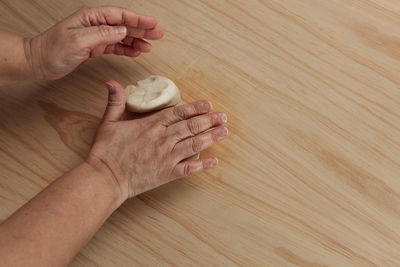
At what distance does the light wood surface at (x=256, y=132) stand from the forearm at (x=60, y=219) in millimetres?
57

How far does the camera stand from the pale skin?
2.02 feet

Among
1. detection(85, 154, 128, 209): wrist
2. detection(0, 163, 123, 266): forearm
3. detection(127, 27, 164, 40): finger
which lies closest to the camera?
detection(0, 163, 123, 266): forearm

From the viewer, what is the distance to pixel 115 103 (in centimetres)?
73

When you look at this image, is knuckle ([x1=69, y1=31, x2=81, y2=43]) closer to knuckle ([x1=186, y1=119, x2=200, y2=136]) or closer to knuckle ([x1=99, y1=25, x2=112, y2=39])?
knuckle ([x1=99, y1=25, x2=112, y2=39])

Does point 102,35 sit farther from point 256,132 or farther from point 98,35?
point 256,132

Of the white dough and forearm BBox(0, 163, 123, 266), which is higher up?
the white dough

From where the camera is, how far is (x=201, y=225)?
688 millimetres

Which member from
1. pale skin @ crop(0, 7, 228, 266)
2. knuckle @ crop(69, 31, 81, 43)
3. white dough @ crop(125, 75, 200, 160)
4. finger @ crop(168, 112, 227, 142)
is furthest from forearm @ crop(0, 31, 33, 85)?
finger @ crop(168, 112, 227, 142)

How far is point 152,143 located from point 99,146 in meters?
0.10

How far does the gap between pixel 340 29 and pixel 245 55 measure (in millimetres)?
212

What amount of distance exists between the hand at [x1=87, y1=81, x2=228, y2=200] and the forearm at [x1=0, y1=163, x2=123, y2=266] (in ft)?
0.10

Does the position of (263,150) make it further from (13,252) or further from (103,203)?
(13,252)

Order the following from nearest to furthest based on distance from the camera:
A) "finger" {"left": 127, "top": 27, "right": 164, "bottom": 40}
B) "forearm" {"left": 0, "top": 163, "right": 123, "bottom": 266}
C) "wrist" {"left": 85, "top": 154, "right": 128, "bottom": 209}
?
"forearm" {"left": 0, "top": 163, "right": 123, "bottom": 266} → "wrist" {"left": 85, "top": 154, "right": 128, "bottom": 209} → "finger" {"left": 127, "top": 27, "right": 164, "bottom": 40}

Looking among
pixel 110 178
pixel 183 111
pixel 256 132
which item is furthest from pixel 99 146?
pixel 256 132
